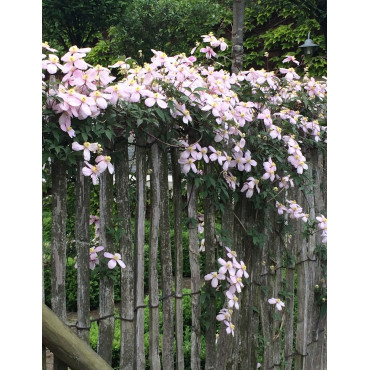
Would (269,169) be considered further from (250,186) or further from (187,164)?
(187,164)

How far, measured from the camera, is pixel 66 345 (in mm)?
1325

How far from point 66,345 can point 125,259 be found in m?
0.30

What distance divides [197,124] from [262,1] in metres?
6.63

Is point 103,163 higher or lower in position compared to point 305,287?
higher

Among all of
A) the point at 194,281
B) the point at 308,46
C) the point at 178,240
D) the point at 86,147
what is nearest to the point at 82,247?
the point at 86,147

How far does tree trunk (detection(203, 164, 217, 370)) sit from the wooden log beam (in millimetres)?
474

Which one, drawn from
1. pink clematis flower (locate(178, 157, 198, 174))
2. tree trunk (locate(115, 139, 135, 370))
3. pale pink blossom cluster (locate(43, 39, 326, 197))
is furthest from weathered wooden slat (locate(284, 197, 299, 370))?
tree trunk (locate(115, 139, 135, 370))

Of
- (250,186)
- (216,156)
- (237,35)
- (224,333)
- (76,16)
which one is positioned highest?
(76,16)

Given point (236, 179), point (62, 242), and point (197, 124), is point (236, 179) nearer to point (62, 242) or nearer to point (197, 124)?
point (197, 124)

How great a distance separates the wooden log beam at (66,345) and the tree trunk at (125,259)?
0.12 metres

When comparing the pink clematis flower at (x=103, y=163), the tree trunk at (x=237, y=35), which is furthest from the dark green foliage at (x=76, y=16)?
the pink clematis flower at (x=103, y=163)

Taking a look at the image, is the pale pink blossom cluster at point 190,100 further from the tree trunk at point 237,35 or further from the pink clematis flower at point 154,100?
the tree trunk at point 237,35

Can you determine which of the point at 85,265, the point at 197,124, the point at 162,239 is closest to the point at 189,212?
the point at 162,239

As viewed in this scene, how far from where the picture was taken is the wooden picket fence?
4.60 feet
